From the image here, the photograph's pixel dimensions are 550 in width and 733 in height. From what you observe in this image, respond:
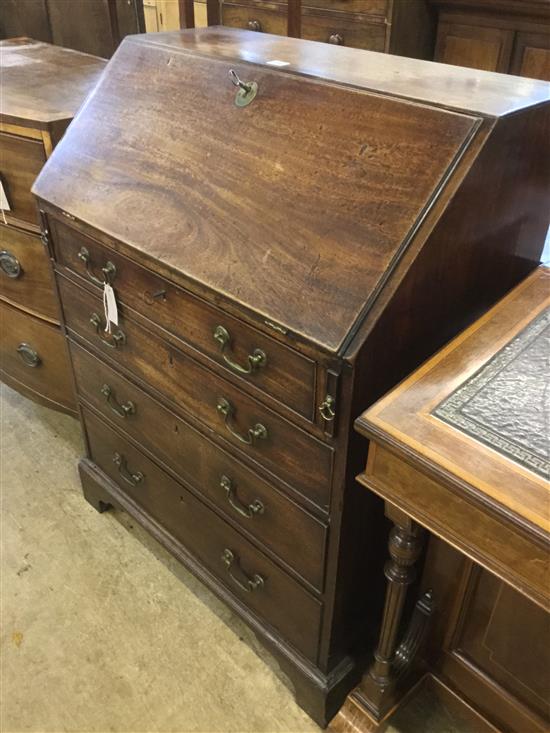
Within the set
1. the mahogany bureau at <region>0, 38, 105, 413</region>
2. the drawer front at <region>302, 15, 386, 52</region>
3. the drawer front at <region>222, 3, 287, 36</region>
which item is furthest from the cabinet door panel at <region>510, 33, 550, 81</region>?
the mahogany bureau at <region>0, 38, 105, 413</region>

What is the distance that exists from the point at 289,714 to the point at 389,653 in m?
0.33

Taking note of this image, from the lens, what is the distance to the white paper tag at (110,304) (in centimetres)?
120

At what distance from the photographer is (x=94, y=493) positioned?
172cm

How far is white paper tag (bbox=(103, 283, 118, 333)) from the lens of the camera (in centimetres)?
120

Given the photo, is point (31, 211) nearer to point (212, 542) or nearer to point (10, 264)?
point (10, 264)

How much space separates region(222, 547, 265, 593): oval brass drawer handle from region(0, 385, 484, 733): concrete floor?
22 centimetres

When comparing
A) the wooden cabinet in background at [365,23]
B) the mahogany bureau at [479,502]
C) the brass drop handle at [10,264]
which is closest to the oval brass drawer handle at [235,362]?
the mahogany bureau at [479,502]

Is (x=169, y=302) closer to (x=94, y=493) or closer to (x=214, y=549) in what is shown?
(x=214, y=549)

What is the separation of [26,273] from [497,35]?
71.7 inches

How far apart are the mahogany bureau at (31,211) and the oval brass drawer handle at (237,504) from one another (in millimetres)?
601

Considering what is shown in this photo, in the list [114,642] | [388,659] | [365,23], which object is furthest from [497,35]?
[114,642]

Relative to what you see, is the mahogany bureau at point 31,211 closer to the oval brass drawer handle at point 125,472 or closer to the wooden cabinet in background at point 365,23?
the oval brass drawer handle at point 125,472

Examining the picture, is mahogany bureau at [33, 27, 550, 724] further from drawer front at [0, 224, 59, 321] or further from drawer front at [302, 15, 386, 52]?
drawer front at [302, 15, 386, 52]

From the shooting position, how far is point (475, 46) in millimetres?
2373
